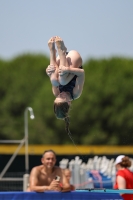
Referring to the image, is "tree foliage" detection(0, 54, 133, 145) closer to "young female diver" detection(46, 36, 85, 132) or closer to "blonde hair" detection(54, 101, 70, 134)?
"young female diver" detection(46, 36, 85, 132)

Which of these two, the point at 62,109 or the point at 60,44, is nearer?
the point at 62,109

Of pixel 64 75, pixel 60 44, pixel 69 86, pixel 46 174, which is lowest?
pixel 46 174

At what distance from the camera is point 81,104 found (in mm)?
58812

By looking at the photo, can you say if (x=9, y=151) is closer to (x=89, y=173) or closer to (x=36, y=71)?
(x=89, y=173)

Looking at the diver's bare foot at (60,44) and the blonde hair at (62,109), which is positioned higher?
the diver's bare foot at (60,44)

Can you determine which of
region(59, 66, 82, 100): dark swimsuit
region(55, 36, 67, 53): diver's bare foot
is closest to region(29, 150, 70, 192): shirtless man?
region(59, 66, 82, 100): dark swimsuit

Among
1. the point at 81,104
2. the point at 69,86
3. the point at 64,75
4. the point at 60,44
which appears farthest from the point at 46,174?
the point at 81,104

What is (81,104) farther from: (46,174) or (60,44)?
(60,44)

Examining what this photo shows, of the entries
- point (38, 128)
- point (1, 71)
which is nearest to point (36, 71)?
point (1, 71)

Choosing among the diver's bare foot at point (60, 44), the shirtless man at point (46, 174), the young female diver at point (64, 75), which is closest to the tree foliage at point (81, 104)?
the shirtless man at point (46, 174)

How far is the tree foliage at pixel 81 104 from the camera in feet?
178

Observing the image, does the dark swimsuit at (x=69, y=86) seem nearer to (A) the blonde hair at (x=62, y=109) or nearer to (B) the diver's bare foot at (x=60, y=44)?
(A) the blonde hair at (x=62, y=109)

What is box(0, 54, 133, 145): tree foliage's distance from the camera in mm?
54375

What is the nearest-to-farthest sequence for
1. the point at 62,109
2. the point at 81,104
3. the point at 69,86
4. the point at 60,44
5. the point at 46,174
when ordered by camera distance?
the point at 62,109
the point at 60,44
the point at 69,86
the point at 46,174
the point at 81,104
